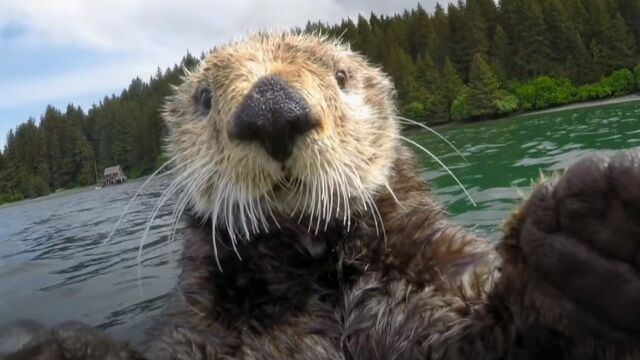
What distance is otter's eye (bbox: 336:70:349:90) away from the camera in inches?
98.3

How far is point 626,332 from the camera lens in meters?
1.21

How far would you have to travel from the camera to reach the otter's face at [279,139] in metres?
1.78

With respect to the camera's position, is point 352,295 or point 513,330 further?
point 352,295

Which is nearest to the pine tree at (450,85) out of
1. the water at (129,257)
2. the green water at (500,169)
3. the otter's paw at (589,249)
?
the green water at (500,169)

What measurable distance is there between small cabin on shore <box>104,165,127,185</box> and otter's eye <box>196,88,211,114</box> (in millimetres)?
52700

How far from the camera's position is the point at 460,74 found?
160 ft

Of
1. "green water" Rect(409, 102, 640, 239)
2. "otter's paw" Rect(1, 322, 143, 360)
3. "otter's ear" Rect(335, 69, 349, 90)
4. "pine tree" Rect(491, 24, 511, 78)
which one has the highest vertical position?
"pine tree" Rect(491, 24, 511, 78)

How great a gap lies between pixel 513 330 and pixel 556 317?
17 centimetres

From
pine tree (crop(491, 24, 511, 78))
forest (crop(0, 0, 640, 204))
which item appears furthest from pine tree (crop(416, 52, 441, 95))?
pine tree (crop(491, 24, 511, 78))

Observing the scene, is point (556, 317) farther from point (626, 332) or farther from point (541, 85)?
point (541, 85)

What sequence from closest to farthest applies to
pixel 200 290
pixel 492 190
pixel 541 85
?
1. pixel 200 290
2. pixel 492 190
3. pixel 541 85

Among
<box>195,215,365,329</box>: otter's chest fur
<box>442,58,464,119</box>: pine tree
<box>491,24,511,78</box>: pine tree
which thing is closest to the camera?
<box>195,215,365,329</box>: otter's chest fur

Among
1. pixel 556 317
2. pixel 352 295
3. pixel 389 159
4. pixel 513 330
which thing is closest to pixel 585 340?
pixel 556 317

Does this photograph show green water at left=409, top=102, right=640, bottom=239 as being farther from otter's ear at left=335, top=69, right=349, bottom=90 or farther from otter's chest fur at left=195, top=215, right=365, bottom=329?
otter's chest fur at left=195, top=215, right=365, bottom=329
